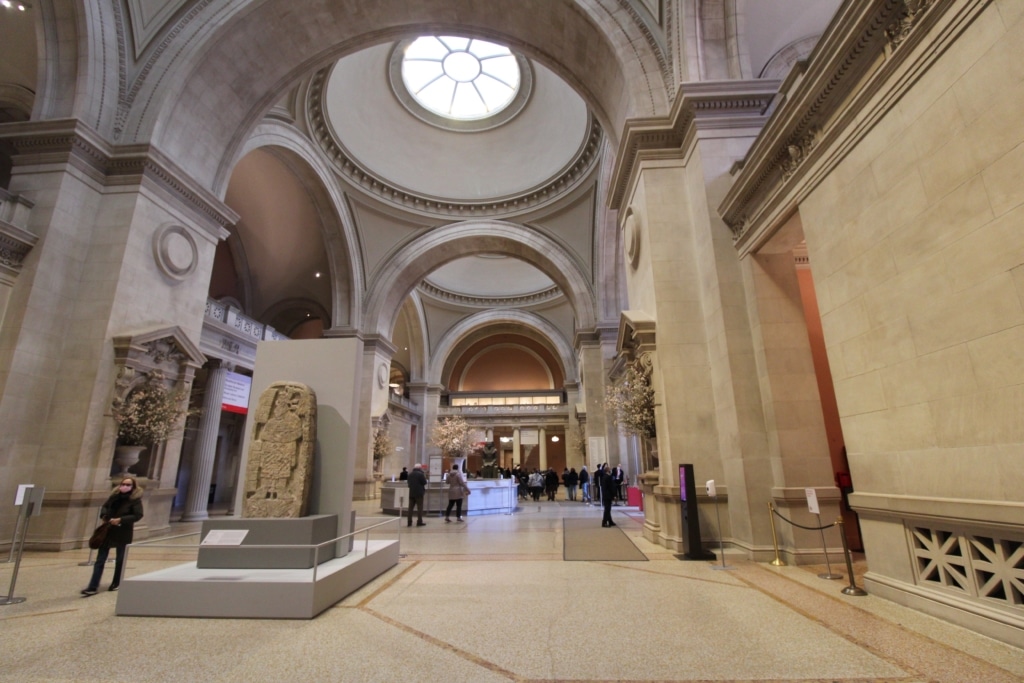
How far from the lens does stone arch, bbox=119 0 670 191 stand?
858 cm

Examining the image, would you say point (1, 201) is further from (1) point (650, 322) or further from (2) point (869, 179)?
(2) point (869, 179)

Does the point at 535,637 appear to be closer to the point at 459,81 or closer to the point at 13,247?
the point at 13,247

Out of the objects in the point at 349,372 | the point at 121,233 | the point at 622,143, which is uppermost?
the point at 622,143

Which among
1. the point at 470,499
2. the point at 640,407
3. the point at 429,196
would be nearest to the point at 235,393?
the point at 470,499

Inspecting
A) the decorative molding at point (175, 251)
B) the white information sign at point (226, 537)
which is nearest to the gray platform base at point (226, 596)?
the white information sign at point (226, 537)

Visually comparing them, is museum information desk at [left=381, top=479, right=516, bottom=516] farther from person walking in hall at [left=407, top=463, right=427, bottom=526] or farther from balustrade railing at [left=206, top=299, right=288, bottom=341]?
balustrade railing at [left=206, top=299, right=288, bottom=341]

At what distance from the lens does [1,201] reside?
7176mm

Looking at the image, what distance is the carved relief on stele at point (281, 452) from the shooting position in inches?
180

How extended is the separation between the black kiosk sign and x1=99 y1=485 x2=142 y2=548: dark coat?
6057 millimetres

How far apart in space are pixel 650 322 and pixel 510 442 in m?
27.5

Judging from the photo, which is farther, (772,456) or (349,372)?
(772,456)

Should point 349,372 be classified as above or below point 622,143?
below

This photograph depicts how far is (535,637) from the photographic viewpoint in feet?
10.5

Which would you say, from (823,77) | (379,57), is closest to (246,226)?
(379,57)
